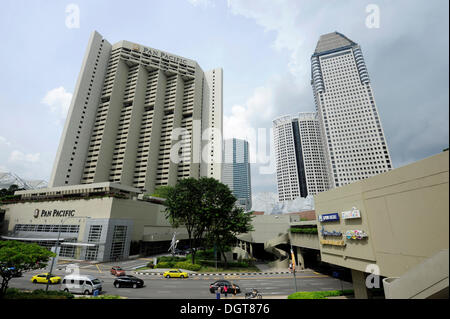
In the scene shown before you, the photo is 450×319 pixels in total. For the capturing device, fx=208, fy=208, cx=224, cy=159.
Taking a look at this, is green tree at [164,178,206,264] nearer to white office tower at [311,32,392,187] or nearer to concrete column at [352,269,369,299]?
concrete column at [352,269,369,299]

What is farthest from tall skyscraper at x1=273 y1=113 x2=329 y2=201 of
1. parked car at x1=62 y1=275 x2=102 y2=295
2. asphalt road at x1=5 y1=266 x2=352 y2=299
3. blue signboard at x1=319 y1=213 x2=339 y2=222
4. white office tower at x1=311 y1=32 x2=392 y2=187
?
parked car at x1=62 y1=275 x2=102 y2=295

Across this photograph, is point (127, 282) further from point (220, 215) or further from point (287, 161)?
point (287, 161)

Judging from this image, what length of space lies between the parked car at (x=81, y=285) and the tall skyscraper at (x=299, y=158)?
14957cm

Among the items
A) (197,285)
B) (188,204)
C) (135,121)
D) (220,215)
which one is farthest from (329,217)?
(135,121)

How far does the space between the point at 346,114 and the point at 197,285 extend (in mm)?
144079

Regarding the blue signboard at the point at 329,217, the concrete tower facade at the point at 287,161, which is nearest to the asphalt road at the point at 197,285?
the blue signboard at the point at 329,217

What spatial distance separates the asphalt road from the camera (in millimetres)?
23188

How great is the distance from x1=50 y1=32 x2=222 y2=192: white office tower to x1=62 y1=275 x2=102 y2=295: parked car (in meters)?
61.5

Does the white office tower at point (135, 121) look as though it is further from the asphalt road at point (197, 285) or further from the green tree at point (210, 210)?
the asphalt road at point (197, 285)

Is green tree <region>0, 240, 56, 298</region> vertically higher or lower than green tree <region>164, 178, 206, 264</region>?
lower

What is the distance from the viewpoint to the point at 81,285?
2233 centimetres

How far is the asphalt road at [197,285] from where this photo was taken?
23188 millimetres

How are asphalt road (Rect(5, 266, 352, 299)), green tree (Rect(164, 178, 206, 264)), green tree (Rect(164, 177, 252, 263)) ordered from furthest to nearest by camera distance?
1. green tree (Rect(164, 178, 206, 264))
2. green tree (Rect(164, 177, 252, 263))
3. asphalt road (Rect(5, 266, 352, 299))

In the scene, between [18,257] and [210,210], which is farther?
[210,210]
